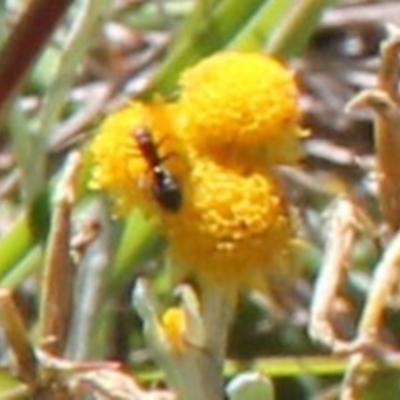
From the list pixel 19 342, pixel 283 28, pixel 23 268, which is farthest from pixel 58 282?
pixel 283 28

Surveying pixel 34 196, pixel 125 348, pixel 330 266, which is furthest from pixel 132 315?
pixel 330 266

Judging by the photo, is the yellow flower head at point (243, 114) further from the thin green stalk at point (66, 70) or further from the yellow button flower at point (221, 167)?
the thin green stalk at point (66, 70)

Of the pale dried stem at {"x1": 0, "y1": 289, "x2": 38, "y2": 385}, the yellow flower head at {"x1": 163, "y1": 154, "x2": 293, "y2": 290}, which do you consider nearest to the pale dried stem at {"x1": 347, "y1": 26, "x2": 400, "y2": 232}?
the yellow flower head at {"x1": 163, "y1": 154, "x2": 293, "y2": 290}

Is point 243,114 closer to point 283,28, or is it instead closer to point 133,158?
point 133,158

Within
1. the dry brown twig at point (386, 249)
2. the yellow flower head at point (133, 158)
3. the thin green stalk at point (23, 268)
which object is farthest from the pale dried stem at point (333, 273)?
the thin green stalk at point (23, 268)

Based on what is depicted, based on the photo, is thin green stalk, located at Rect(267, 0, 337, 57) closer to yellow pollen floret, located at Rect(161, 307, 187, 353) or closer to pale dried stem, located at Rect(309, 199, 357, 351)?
pale dried stem, located at Rect(309, 199, 357, 351)

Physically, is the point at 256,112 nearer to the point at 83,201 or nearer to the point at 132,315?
the point at 83,201
